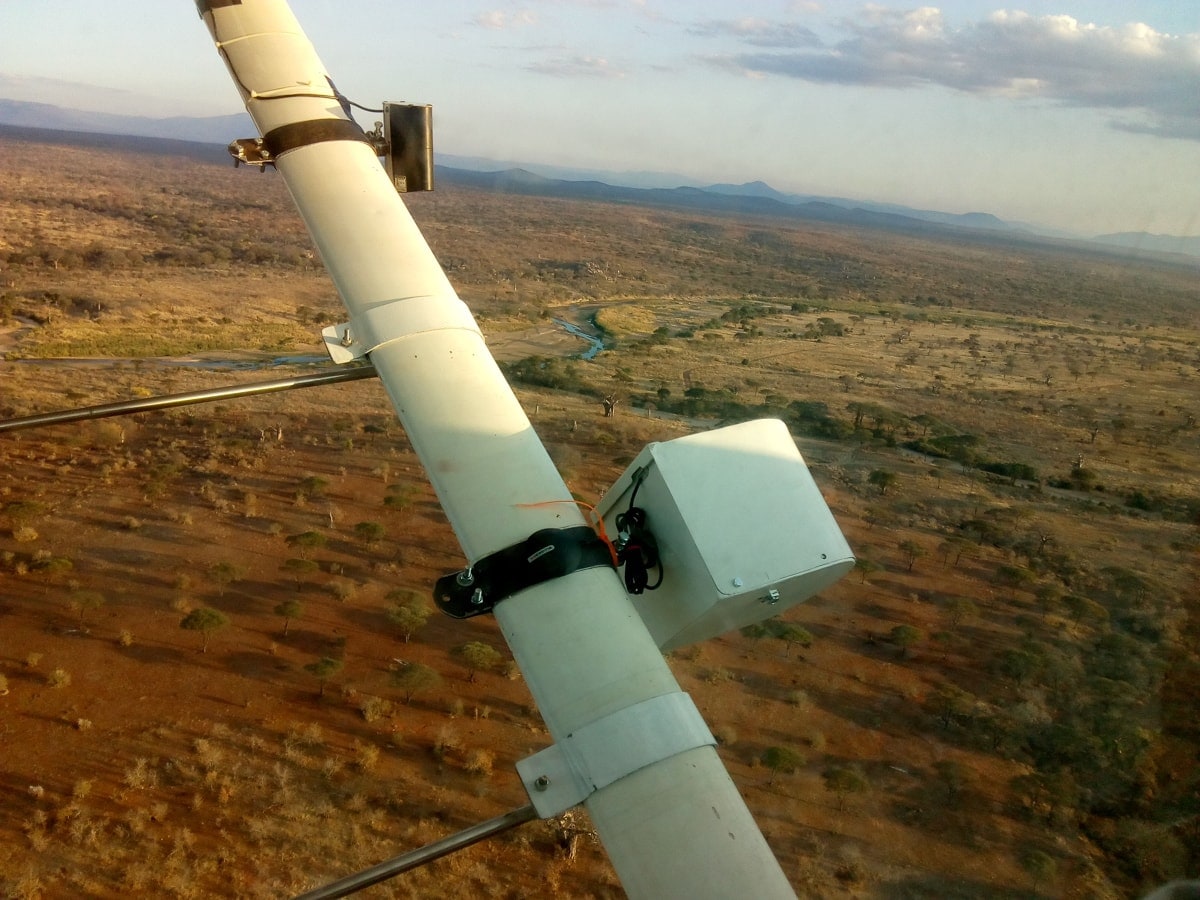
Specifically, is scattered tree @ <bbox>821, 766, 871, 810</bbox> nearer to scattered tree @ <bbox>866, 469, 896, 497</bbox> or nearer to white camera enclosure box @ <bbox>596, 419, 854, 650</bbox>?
white camera enclosure box @ <bbox>596, 419, 854, 650</bbox>

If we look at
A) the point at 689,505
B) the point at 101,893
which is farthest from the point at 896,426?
the point at 689,505

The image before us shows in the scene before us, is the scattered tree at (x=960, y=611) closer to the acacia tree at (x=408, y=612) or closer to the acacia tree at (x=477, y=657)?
the acacia tree at (x=477, y=657)

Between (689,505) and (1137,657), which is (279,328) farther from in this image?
(689,505)

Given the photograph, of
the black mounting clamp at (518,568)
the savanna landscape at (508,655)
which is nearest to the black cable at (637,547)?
the black mounting clamp at (518,568)

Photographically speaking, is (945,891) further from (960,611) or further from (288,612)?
(288,612)

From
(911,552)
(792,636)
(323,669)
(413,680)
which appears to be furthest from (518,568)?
(911,552)

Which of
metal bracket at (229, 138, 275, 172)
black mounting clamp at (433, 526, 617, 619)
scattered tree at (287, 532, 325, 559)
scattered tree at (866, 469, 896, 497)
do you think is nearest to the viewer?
black mounting clamp at (433, 526, 617, 619)

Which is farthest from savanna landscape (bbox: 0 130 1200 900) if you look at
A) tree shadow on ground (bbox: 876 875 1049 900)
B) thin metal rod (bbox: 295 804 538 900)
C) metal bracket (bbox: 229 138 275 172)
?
metal bracket (bbox: 229 138 275 172)
